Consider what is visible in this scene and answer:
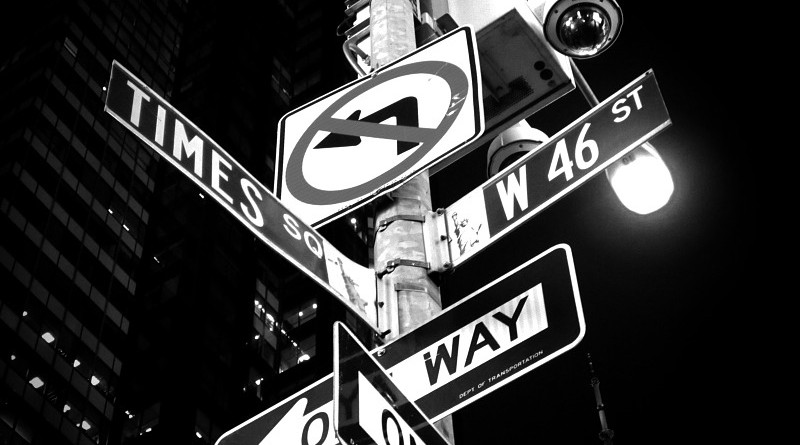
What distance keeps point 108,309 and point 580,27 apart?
2372 inches

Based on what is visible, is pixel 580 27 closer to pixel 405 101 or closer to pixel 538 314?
pixel 405 101

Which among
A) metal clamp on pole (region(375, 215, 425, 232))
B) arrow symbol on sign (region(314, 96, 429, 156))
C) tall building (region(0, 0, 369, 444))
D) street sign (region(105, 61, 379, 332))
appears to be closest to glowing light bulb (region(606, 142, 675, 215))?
arrow symbol on sign (region(314, 96, 429, 156))

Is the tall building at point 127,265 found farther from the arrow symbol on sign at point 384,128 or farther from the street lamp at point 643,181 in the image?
the arrow symbol on sign at point 384,128

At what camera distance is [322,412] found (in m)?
3.21

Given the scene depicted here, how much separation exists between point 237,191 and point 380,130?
0.83 m

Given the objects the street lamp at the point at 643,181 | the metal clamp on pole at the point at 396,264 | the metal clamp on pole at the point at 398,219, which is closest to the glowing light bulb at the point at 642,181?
the street lamp at the point at 643,181

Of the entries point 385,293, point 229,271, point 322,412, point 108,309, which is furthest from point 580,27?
point 229,271

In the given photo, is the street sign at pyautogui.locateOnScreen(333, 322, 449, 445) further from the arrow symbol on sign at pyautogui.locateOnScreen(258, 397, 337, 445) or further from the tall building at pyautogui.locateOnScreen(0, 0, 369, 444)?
the tall building at pyautogui.locateOnScreen(0, 0, 369, 444)

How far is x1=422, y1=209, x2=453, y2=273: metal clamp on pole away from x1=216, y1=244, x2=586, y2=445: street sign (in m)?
0.31

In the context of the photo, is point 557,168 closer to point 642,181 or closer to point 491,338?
point 491,338

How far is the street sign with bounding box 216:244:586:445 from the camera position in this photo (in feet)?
10.7

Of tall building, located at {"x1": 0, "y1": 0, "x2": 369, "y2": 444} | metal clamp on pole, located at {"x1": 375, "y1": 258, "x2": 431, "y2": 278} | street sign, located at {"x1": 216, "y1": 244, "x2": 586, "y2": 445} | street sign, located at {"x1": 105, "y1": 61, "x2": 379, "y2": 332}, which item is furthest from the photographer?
tall building, located at {"x1": 0, "y1": 0, "x2": 369, "y2": 444}

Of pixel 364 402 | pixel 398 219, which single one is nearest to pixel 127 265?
pixel 398 219

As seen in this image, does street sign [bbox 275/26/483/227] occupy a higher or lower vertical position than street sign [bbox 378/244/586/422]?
higher
